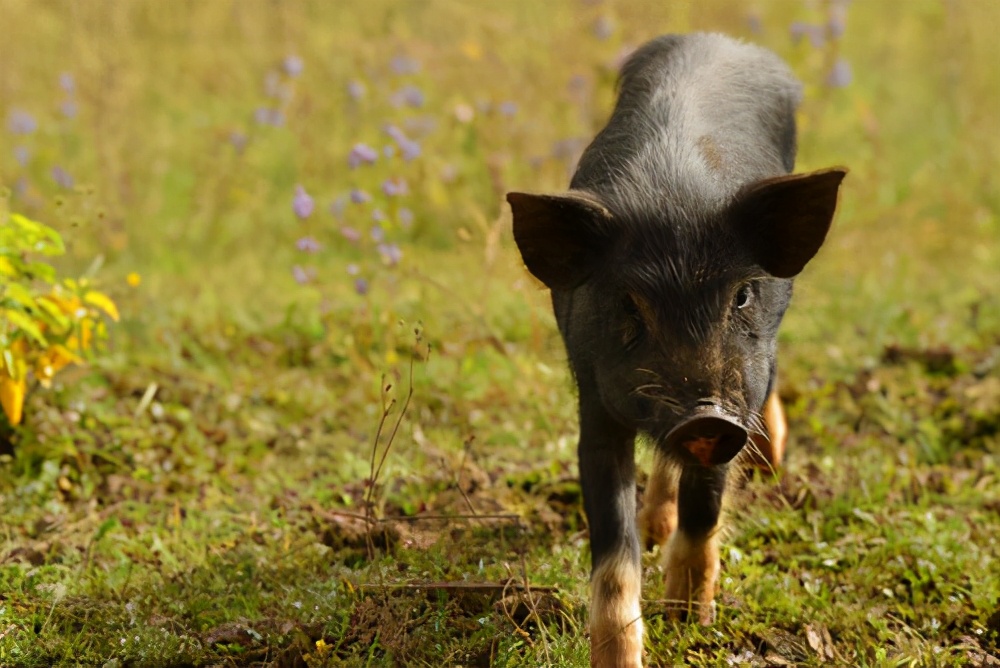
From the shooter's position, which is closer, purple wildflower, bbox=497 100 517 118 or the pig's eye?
the pig's eye

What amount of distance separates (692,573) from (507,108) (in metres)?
3.90

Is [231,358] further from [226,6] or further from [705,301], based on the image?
[226,6]

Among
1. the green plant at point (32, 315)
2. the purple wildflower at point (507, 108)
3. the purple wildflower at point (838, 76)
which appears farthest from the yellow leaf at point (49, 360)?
the purple wildflower at point (838, 76)

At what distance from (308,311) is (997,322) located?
3703mm

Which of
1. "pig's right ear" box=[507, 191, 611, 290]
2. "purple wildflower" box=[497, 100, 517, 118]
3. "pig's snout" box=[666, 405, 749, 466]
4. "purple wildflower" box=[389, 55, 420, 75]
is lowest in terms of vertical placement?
"pig's snout" box=[666, 405, 749, 466]

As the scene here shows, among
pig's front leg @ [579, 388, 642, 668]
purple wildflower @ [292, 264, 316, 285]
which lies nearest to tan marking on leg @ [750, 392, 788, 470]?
pig's front leg @ [579, 388, 642, 668]

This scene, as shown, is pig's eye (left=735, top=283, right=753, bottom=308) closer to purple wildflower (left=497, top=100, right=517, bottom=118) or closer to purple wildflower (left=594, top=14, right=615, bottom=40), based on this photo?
purple wildflower (left=497, top=100, right=517, bottom=118)

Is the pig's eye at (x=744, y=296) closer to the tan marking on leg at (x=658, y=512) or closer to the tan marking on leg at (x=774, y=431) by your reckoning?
the tan marking on leg at (x=658, y=512)

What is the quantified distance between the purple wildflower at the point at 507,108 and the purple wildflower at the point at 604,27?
645 mm

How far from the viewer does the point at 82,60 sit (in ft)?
26.0

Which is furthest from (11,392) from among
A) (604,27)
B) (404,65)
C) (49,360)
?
(604,27)

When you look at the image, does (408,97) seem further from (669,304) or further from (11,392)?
(669,304)

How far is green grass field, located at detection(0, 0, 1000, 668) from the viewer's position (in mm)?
3807

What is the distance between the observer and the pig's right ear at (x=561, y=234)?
3.19 m
